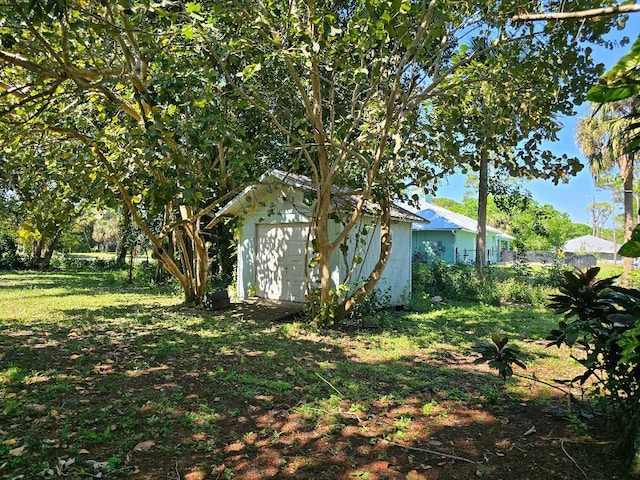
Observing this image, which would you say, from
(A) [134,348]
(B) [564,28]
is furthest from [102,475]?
(B) [564,28]

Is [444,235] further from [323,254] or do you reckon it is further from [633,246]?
[633,246]

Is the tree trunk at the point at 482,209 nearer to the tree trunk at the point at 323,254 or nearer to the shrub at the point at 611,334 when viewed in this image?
the tree trunk at the point at 323,254

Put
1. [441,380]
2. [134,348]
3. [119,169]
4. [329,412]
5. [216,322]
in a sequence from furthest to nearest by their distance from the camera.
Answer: [216,322], [119,169], [134,348], [441,380], [329,412]

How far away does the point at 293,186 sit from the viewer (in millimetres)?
10039

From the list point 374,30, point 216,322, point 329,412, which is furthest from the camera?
point 216,322

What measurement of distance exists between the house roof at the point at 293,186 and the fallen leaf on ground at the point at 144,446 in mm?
5783

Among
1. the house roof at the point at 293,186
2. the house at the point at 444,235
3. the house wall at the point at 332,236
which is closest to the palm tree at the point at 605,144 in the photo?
the house at the point at 444,235

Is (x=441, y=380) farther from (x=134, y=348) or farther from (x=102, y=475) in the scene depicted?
(x=134, y=348)

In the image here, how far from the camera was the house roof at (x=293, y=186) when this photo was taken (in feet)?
30.8

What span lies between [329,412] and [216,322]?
536 centimetres

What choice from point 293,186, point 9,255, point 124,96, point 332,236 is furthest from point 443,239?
point 9,255

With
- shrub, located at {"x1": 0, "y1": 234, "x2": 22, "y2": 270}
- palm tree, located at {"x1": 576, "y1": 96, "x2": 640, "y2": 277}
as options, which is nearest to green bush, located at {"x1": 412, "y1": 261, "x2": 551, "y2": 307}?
palm tree, located at {"x1": 576, "y1": 96, "x2": 640, "y2": 277}

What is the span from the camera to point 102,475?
114 inches

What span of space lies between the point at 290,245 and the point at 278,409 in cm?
720
